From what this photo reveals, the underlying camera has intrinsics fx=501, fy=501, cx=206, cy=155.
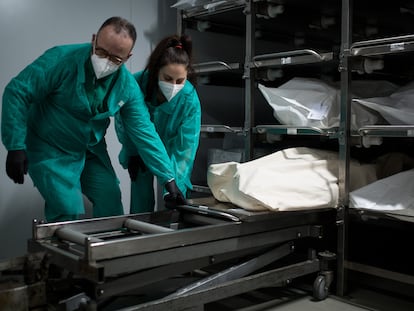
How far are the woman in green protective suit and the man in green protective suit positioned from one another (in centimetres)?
23

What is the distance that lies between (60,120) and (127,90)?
35 cm

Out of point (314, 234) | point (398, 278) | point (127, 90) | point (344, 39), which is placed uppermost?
point (344, 39)

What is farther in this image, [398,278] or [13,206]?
[13,206]

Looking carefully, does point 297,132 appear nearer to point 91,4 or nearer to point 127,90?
point 127,90

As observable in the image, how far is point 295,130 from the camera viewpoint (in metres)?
2.71

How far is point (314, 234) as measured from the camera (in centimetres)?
249

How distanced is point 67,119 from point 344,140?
137cm

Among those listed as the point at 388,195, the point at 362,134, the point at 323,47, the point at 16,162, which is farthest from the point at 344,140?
the point at 323,47

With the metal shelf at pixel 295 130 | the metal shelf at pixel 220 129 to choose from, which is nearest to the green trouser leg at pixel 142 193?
the metal shelf at pixel 220 129

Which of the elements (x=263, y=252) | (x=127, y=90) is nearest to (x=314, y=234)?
(x=263, y=252)

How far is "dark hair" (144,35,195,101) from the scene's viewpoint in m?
2.63

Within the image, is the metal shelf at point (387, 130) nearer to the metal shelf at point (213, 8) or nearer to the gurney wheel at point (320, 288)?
the gurney wheel at point (320, 288)

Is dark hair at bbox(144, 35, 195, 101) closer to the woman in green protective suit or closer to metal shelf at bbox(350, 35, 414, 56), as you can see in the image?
the woman in green protective suit

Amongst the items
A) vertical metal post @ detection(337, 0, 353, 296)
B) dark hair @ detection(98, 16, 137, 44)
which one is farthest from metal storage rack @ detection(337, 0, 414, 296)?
dark hair @ detection(98, 16, 137, 44)
